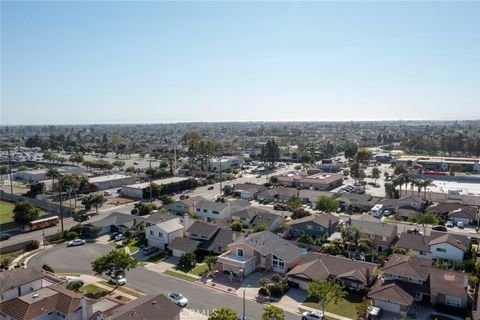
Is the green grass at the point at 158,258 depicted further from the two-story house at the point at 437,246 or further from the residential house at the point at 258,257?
the two-story house at the point at 437,246

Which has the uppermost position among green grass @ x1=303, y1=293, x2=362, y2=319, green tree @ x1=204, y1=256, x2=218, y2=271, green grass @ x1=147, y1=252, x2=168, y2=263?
green tree @ x1=204, y1=256, x2=218, y2=271

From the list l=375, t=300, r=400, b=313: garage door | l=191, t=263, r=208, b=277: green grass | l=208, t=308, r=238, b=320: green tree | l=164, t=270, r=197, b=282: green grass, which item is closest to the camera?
l=208, t=308, r=238, b=320: green tree

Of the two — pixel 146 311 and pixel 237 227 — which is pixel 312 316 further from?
pixel 237 227

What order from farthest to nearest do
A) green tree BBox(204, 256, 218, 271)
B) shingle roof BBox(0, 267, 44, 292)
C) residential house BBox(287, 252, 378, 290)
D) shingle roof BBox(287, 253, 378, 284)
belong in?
green tree BBox(204, 256, 218, 271)
shingle roof BBox(287, 253, 378, 284)
residential house BBox(287, 252, 378, 290)
shingle roof BBox(0, 267, 44, 292)

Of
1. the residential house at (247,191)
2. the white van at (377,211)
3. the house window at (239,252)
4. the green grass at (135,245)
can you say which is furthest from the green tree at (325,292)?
the residential house at (247,191)

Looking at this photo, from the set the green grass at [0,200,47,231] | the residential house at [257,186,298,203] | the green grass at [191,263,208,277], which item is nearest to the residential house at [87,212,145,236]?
the green grass at [0,200,47,231]

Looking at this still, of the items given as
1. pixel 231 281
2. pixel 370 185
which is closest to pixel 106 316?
pixel 231 281

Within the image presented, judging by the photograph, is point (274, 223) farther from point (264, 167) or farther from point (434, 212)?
point (264, 167)

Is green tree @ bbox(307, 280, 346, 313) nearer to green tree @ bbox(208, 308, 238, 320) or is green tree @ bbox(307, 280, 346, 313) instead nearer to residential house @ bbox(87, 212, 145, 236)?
green tree @ bbox(208, 308, 238, 320)
